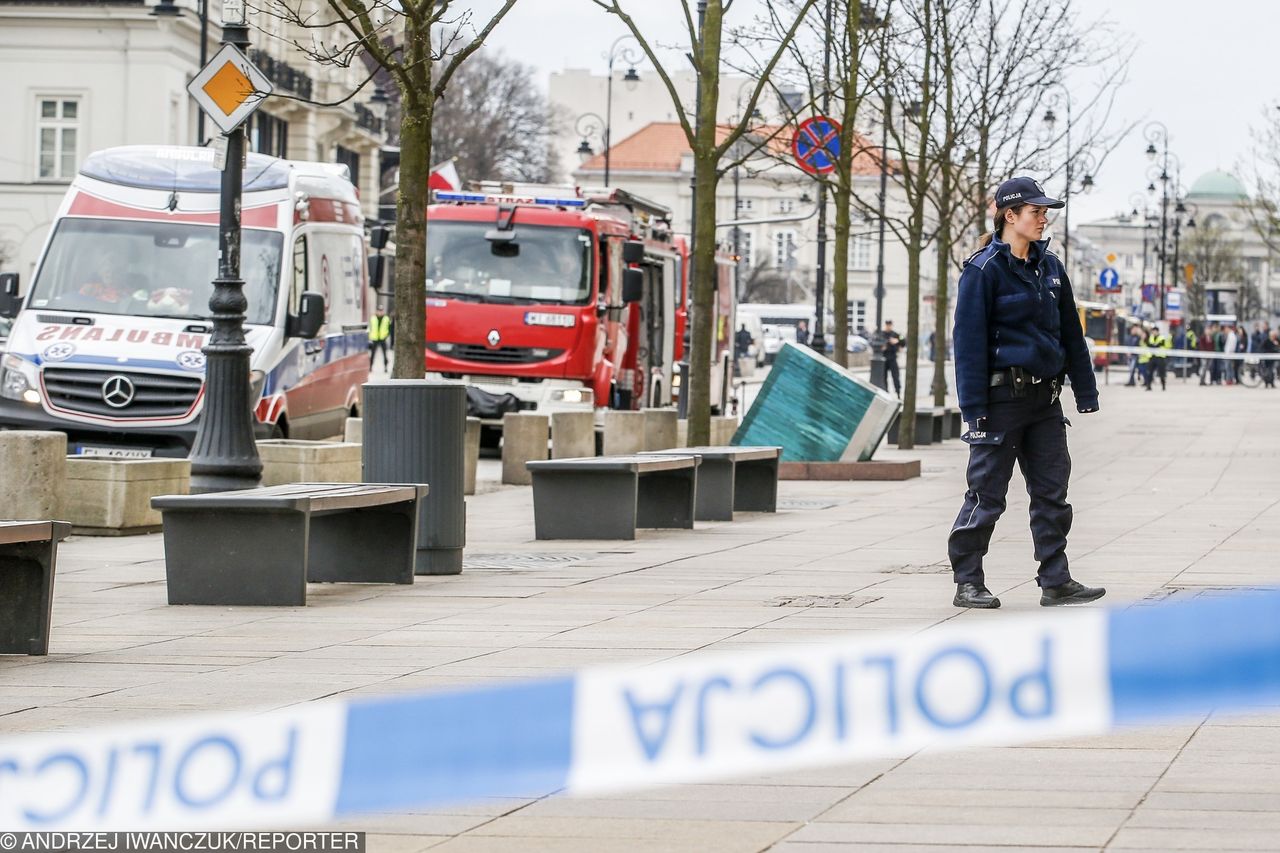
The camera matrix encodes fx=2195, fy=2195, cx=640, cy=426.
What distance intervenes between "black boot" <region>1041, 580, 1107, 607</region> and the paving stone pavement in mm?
111

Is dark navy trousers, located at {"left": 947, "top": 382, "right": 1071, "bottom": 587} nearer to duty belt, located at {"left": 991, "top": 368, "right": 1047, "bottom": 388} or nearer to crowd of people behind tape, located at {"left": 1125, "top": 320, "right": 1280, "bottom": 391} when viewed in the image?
duty belt, located at {"left": 991, "top": 368, "right": 1047, "bottom": 388}

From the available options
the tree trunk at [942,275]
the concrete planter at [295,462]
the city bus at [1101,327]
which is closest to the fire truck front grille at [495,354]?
the tree trunk at [942,275]

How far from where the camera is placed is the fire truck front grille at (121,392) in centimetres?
Result: 1767

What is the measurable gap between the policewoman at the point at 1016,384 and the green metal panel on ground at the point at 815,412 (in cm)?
1008

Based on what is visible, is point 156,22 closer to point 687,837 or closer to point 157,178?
point 157,178

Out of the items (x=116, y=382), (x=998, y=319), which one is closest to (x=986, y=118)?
(x=116, y=382)

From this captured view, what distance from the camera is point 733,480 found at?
15719 mm

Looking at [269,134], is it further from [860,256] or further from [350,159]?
[860,256]

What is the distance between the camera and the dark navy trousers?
9.33 metres

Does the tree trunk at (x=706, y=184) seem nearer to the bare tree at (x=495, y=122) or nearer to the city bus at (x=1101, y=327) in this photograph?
the bare tree at (x=495, y=122)

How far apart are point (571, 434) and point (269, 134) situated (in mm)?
45919

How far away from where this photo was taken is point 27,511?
1302 cm

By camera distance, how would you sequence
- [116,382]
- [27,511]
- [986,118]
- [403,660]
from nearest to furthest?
[403,660] → [27,511] → [116,382] → [986,118]

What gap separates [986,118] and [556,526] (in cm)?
1819
